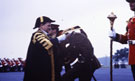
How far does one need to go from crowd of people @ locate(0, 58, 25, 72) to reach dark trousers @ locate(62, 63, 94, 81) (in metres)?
28.9

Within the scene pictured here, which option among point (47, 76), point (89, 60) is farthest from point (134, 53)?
point (47, 76)

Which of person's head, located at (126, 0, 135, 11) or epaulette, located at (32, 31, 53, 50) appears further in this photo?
person's head, located at (126, 0, 135, 11)

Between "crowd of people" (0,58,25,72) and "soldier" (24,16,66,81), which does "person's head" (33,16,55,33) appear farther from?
"crowd of people" (0,58,25,72)

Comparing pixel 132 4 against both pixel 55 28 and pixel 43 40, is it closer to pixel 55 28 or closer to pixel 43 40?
pixel 43 40

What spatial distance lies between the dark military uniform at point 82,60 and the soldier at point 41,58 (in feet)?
2.12

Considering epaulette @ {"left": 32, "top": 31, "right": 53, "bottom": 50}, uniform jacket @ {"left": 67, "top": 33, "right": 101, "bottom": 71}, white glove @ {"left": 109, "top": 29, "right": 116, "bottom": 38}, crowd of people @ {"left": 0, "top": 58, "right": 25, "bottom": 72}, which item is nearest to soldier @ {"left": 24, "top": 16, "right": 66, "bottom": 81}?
epaulette @ {"left": 32, "top": 31, "right": 53, "bottom": 50}

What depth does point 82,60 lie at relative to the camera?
18.7ft

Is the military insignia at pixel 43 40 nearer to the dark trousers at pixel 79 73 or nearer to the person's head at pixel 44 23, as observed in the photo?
the person's head at pixel 44 23

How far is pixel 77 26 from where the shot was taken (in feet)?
18.9

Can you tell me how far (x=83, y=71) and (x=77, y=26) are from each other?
938mm

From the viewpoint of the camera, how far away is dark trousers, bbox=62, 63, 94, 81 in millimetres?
5570

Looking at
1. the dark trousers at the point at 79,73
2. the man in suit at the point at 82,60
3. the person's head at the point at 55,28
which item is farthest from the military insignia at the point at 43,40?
the person's head at the point at 55,28

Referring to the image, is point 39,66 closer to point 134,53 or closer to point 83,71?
point 83,71

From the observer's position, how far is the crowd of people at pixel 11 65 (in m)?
33.9
